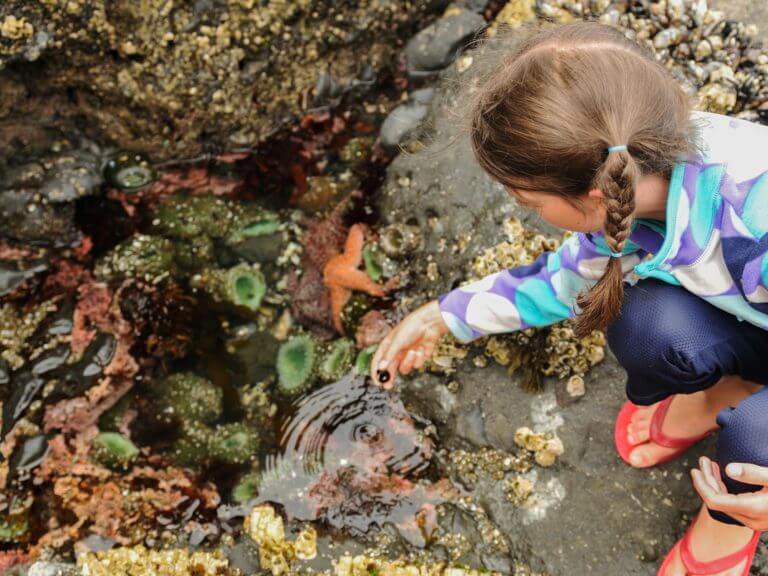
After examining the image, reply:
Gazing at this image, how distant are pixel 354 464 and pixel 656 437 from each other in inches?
47.5

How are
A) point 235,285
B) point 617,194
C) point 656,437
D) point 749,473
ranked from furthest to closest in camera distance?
point 235,285 → point 656,437 → point 749,473 → point 617,194

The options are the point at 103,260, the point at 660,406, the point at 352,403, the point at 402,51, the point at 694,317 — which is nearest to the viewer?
the point at 694,317

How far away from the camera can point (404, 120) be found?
3.69m

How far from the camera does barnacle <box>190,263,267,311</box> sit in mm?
3598

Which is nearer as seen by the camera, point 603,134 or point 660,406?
point 603,134

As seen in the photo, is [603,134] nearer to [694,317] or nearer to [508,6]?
[694,317]

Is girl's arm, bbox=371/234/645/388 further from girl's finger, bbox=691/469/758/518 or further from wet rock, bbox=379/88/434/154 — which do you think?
wet rock, bbox=379/88/434/154

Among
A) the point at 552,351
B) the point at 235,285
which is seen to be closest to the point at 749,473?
the point at 552,351

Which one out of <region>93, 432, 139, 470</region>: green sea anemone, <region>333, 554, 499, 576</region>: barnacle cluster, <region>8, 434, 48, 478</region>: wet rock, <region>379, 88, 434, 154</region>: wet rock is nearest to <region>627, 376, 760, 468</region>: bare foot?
<region>333, 554, 499, 576</region>: barnacle cluster

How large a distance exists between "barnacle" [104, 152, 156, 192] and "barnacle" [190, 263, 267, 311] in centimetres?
67

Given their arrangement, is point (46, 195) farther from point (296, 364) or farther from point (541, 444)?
point (541, 444)

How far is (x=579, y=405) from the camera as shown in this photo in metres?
2.91

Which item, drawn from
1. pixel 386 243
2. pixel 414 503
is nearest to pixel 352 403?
pixel 414 503

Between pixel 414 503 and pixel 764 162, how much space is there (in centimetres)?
180
